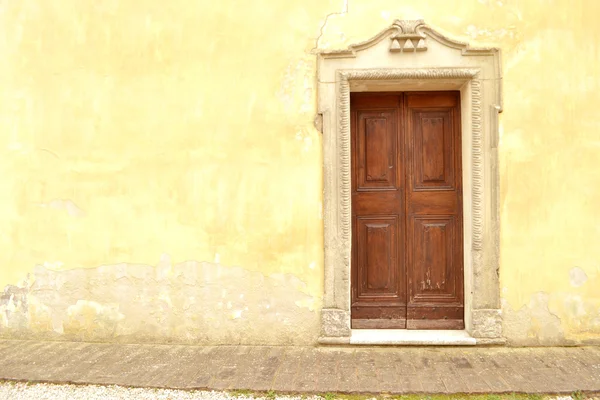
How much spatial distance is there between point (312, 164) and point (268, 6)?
1.46 metres

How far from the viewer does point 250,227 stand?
3896 millimetres

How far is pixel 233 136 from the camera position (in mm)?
3906

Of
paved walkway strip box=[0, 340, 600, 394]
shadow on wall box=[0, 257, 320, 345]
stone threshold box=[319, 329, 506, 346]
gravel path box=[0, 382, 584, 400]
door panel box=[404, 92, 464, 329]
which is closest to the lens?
gravel path box=[0, 382, 584, 400]

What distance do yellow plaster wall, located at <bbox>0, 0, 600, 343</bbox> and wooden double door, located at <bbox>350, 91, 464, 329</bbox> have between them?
43 cm

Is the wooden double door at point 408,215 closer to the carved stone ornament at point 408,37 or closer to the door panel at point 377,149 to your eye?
the door panel at point 377,149

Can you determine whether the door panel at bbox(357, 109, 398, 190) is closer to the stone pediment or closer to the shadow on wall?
the stone pediment

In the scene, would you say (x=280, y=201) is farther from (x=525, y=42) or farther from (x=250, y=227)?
(x=525, y=42)

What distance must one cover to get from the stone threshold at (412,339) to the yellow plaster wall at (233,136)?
0.34 meters

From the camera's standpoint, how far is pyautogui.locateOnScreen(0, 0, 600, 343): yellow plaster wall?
374 cm

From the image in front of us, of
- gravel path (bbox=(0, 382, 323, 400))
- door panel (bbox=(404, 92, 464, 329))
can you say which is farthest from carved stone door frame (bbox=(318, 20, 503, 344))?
gravel path (bbox=(0, 382, 323, 400))

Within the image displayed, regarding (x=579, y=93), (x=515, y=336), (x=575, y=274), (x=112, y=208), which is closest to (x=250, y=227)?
(x=112, y=208)

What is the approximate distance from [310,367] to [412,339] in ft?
3.15

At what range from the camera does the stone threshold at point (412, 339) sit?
12.2 feet

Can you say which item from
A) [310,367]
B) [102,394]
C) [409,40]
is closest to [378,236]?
[310,367]
